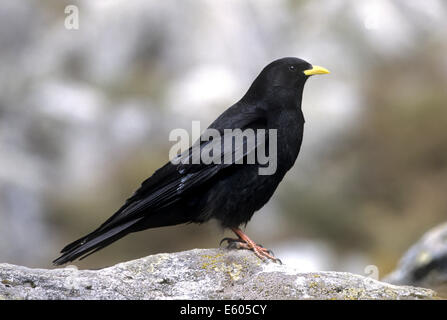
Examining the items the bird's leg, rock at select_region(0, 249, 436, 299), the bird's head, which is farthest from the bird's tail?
the bird's head

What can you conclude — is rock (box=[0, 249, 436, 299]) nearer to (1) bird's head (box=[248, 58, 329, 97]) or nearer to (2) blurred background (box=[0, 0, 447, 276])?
(1) bird's head (box=[248, 58, 329, 97])

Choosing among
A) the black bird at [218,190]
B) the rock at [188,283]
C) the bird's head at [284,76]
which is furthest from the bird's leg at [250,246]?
the bird's head at [284,76]

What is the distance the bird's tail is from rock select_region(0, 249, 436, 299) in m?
0.50

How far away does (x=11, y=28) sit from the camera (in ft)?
80.4

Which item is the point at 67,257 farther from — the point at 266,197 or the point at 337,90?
the point at 337,90

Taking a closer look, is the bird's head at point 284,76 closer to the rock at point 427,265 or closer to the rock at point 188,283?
the rock at point 188,283

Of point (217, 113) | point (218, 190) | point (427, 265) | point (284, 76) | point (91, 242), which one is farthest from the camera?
point (217, 113)

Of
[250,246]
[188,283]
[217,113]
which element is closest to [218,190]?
[250,246]

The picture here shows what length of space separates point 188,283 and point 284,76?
2.65 meters

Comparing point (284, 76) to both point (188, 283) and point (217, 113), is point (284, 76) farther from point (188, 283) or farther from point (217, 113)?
point (217, 113)

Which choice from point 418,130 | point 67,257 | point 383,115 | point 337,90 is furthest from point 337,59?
point 67,257

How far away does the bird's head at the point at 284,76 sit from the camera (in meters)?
6.30

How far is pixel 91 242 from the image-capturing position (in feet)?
17.5
